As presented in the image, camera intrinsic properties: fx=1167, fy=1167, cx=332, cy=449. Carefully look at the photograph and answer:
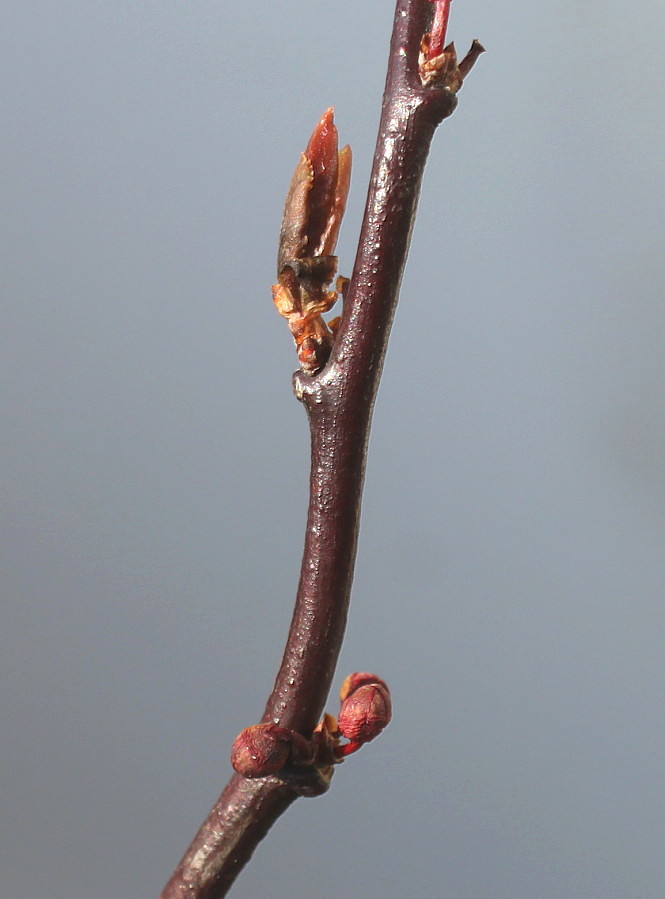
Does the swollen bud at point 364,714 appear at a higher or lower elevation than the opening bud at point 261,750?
higher

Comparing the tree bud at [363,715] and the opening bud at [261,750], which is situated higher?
the tree bud at [363,715]

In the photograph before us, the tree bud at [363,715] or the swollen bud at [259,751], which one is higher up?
the tree bud at [363,715]

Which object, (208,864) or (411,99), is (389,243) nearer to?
(411,99)

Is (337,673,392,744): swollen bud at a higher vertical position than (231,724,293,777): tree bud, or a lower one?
higher

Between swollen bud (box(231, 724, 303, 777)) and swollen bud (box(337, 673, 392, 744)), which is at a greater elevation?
swollen bud (box(337, 673, 392, 744))

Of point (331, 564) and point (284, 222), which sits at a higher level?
point (284, 222)

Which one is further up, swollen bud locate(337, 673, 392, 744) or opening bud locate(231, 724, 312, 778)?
swollen bud locate(337, 673, 392, 744)

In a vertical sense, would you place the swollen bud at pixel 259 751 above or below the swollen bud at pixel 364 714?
below

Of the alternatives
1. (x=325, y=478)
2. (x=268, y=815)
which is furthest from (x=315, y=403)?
(x=268, y=815)
